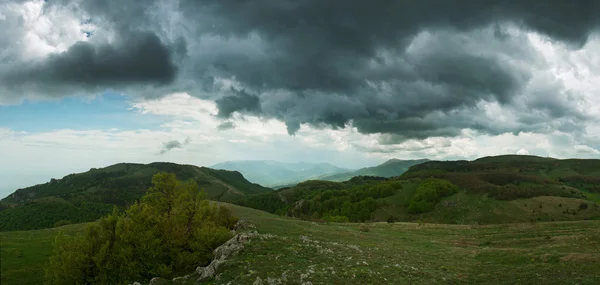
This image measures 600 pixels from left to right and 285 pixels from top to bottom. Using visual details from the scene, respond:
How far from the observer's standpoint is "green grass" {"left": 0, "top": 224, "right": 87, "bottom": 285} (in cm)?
4381

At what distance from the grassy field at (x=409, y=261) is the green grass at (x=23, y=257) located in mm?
123

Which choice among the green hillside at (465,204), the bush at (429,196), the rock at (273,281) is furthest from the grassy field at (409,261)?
the bush at (429,196)

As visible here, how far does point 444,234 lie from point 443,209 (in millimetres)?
65594

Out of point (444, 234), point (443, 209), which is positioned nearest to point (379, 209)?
point (443, 209)

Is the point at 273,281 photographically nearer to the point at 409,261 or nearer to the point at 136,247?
the point at 409,261

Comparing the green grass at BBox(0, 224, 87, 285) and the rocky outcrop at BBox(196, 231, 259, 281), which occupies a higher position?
the rocky outcrop at BBox(196, 231, 259, 281)

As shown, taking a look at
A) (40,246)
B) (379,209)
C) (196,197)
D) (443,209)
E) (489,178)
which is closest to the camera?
(196,197)

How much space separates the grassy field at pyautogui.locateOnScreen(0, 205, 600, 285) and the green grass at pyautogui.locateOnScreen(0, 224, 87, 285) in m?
0.12

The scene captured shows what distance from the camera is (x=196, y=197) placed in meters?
50.3

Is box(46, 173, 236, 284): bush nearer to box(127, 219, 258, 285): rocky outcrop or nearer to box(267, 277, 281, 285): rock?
box(127, 219, 258, 285): rocky outcrop

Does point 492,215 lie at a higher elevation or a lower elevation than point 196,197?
lower

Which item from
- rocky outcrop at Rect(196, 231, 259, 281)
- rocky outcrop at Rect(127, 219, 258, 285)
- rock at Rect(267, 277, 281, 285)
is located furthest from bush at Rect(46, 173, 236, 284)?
rock at Rect(267, 277, 281, 285)

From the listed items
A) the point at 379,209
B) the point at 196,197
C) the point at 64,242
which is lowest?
the point at 379,209

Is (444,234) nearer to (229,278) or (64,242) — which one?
(229,278)
